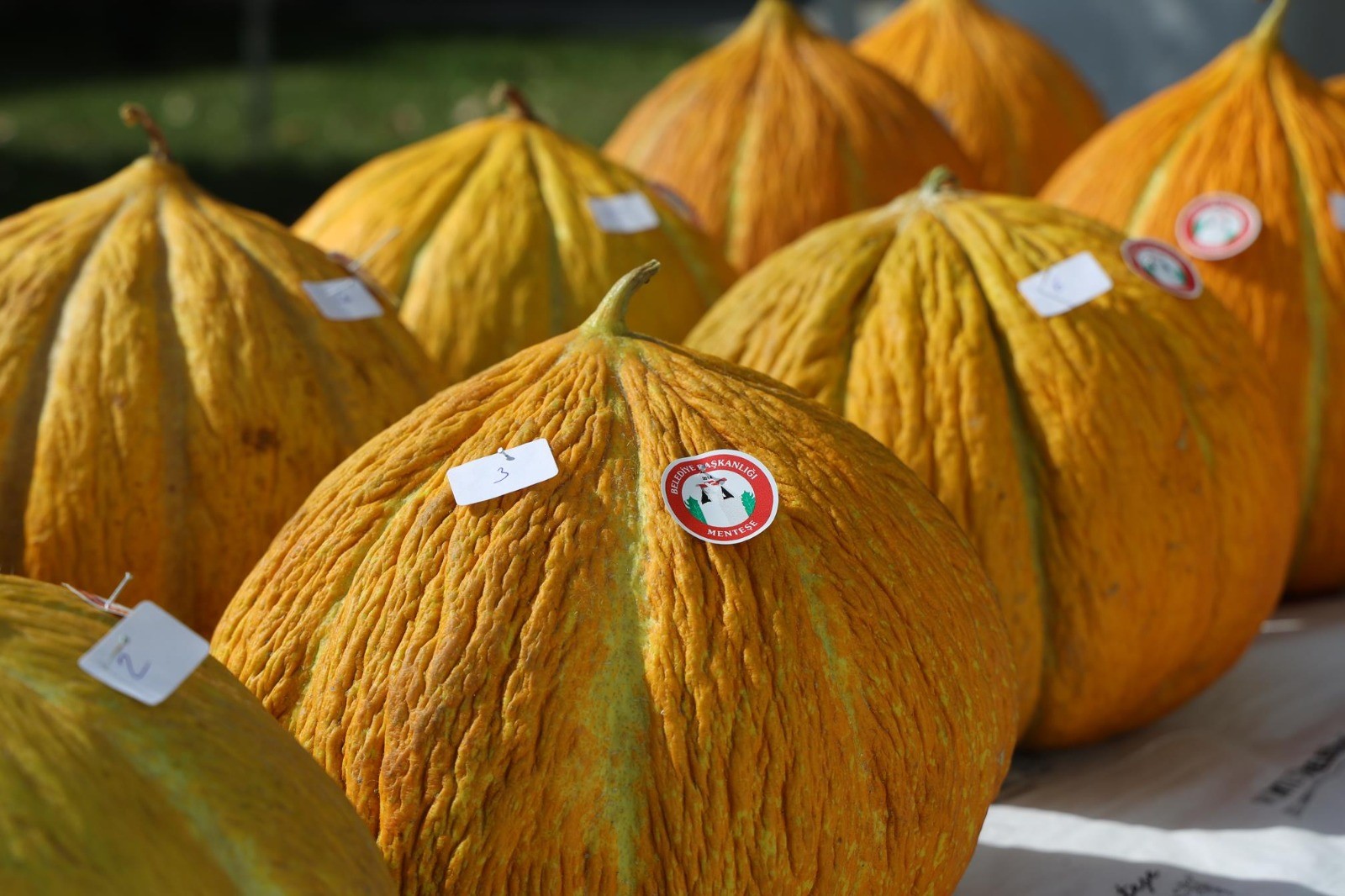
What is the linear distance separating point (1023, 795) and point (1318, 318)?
1.04 metres

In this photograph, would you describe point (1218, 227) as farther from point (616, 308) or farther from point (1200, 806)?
point (616, 308)

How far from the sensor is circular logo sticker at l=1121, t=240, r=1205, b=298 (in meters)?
2.18

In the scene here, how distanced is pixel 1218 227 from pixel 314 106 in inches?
300

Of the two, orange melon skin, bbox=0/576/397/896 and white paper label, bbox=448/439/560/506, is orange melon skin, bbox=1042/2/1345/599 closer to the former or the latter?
white paper label, bbox=448/439/560/506

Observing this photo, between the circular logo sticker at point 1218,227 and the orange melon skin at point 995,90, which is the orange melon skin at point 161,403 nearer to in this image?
the circular logo sticker at point 1218,227

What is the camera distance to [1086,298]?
208 cm

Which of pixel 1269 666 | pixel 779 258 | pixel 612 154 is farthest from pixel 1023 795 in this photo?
pixel 612 154

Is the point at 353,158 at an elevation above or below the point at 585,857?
above

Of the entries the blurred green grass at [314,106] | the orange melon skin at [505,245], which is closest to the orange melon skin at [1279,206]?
the orange melon skin at [505,245]

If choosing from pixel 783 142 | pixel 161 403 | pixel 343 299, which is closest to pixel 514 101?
pixel 783 142

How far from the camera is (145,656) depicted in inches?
47.2

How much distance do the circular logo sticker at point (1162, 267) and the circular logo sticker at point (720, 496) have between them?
927mm

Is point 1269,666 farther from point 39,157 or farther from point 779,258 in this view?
point 39,157

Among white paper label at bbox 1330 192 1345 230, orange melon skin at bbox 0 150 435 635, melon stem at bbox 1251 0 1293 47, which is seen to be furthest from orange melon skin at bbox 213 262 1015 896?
melon stem at bbox 1251 0 1293 47
